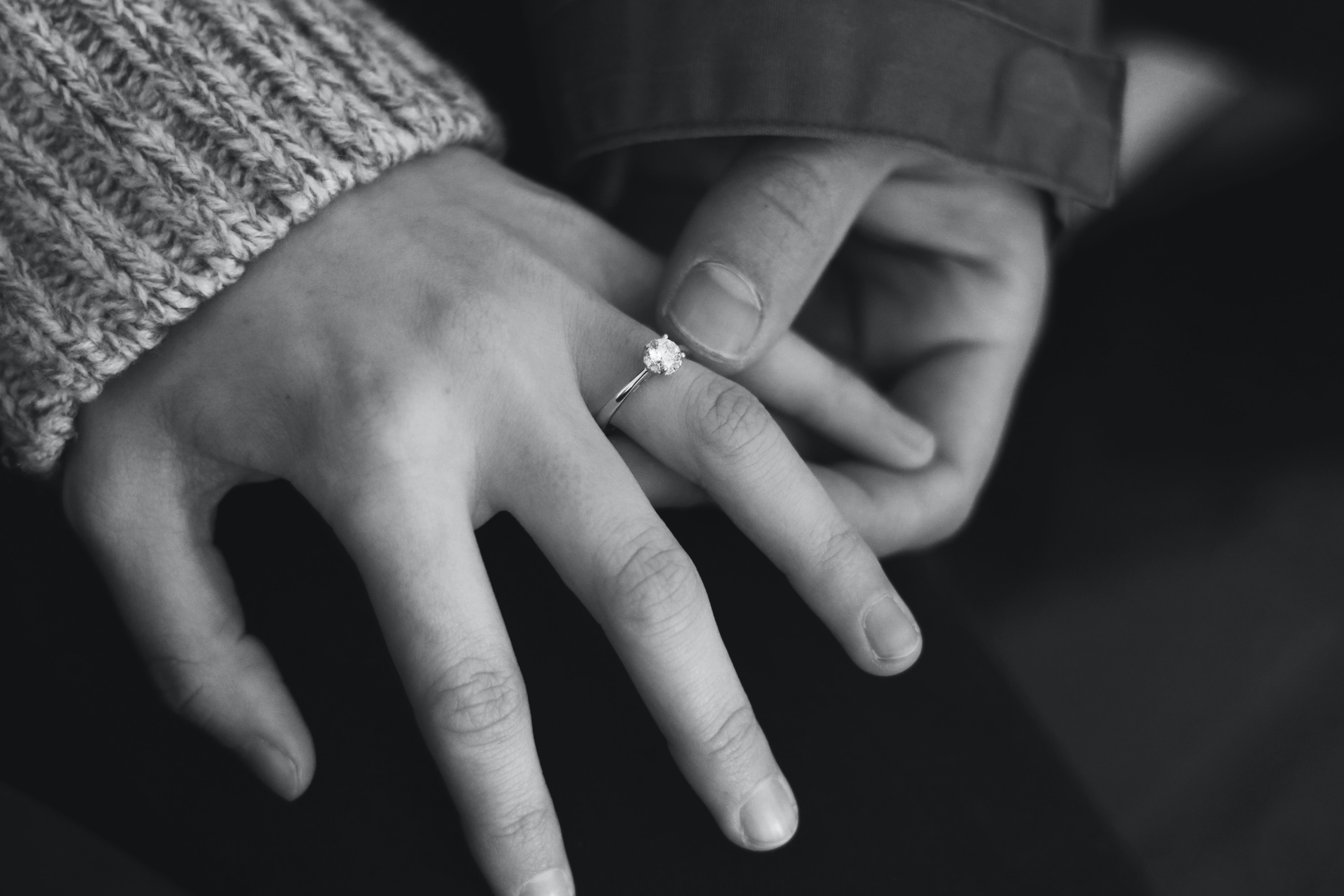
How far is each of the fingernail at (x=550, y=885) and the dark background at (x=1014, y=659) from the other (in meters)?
0.02

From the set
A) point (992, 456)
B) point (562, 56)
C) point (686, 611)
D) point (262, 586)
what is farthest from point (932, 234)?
point (262, 586)

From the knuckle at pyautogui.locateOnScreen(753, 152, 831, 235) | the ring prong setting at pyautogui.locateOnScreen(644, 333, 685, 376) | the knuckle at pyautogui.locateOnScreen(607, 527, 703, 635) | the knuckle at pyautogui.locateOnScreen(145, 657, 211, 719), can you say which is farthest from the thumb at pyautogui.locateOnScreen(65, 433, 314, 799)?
the knuckle at pyautogui.locateOnScreen(753, 152, 831, 235)

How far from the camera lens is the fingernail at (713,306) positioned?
2.47 feet

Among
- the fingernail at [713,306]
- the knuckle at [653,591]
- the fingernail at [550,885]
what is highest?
the fingernail at [713,306]

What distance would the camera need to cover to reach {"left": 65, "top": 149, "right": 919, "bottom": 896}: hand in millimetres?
674

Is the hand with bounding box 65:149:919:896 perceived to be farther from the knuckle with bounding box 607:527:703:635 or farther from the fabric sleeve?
the fabric sleeve

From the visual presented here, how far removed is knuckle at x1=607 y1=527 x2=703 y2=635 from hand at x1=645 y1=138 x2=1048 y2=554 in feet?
0.60

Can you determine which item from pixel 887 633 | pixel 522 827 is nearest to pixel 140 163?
pixel 522 827

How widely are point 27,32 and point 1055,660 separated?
1.22m

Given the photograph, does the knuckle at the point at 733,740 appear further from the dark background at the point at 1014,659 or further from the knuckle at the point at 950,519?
the knuckle at the point at 950,519

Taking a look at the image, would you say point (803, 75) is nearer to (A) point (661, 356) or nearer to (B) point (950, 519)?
(A) point (661, 356)

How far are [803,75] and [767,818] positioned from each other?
0.59m

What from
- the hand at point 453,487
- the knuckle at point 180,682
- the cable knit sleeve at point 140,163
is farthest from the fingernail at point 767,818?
the cable knit sleeve at point 140,163

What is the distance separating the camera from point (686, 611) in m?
0.68
